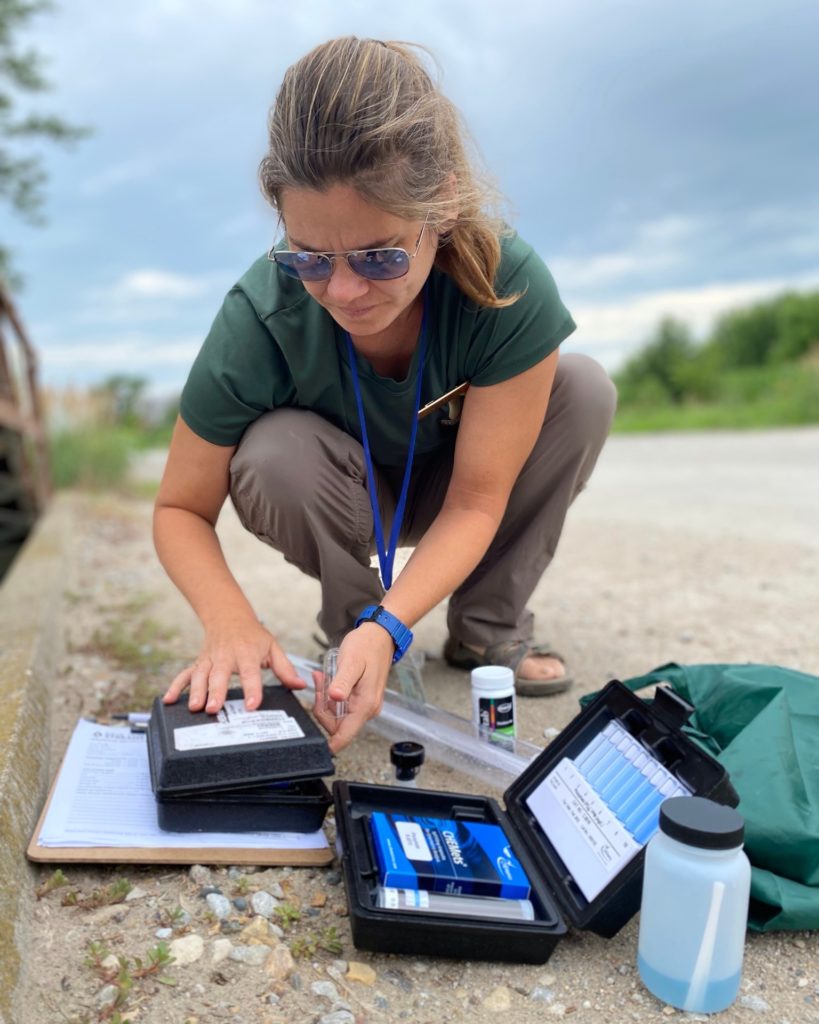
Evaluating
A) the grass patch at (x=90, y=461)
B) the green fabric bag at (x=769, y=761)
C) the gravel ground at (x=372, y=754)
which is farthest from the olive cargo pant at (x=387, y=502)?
the grass patch at (x=90, y=461)

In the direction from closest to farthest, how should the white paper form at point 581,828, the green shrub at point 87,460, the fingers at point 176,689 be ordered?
the white paper form at point 581,828, the fingers at point 176,689, the green shrub at point 87,460

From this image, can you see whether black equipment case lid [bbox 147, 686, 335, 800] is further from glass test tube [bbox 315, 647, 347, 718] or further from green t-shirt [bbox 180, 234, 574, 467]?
green t-shirt [bbox 180, 234, 574, 467]

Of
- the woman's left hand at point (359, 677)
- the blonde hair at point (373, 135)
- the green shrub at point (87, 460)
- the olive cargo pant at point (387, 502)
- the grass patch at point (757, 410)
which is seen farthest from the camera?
the grass patch at point (757, 410)

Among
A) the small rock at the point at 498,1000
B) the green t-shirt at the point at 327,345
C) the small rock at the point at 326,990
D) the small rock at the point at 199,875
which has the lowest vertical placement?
the small rock at the point at 498,1000

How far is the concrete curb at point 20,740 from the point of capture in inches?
60.2

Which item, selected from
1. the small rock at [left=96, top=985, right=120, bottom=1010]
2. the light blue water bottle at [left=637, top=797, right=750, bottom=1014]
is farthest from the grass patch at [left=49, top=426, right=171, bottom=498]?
the light blue water bottle at [left=637, top=797, right=750, bottom=1014]

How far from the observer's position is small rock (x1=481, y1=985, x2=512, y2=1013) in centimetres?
148

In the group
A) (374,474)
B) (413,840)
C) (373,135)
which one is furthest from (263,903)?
(373,135)

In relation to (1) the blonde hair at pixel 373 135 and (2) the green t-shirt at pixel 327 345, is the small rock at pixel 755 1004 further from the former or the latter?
(1) the blonde hair at pixel 373 135

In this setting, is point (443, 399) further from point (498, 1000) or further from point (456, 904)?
point (498, 1000)

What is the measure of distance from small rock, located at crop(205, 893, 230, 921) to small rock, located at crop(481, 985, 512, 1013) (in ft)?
1.56

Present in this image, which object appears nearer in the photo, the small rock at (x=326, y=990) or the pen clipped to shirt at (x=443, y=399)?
the small rock at (x=326, y=990)

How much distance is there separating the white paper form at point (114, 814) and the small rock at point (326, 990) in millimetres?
347

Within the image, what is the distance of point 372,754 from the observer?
2334 mm
